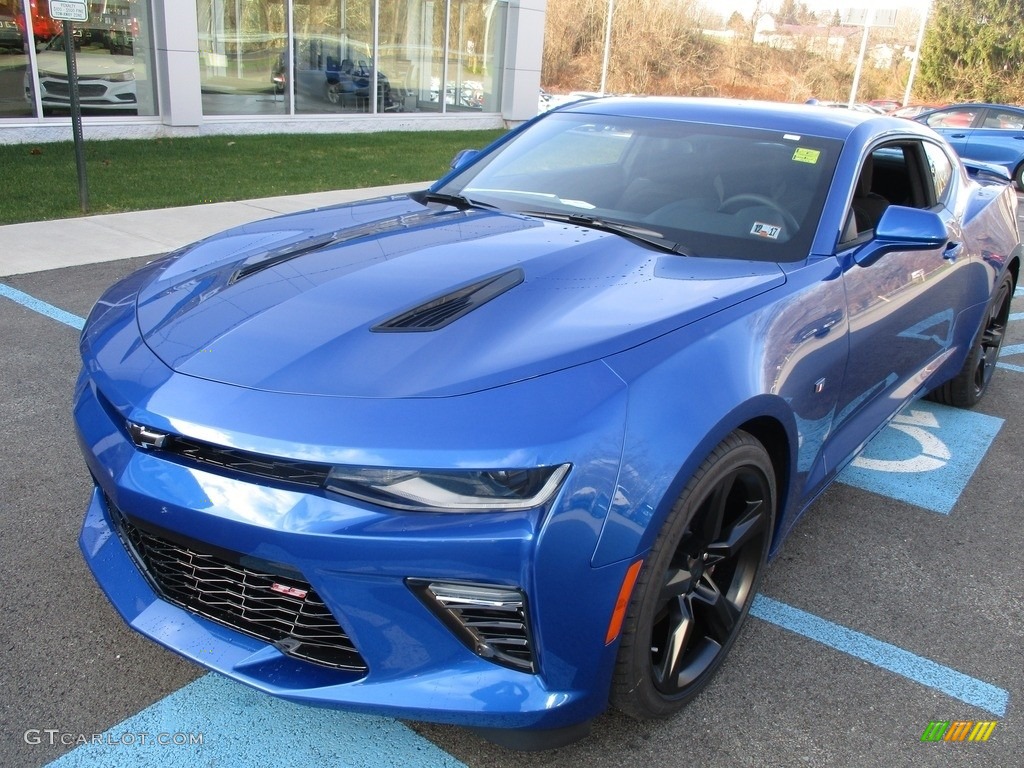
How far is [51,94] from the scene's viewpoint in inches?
476

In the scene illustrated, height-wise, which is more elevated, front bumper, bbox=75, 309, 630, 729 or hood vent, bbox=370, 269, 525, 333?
hood vent, bbox=370, 269, 525, 333

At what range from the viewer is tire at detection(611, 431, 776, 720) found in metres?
1.99

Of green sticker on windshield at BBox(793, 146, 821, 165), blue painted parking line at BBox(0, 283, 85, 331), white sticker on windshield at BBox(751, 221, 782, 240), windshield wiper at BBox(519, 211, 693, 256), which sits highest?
green sticker on windshield at BBox(793, 146, 821, 165)

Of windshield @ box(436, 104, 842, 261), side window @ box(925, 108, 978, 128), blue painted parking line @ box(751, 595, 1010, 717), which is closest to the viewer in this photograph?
blue painted parking line @ box(751, 595, 1010, 717)

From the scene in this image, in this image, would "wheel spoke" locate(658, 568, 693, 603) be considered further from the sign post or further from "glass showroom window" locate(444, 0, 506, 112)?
"glass showroom window" locate(444, 0, 506, 112)

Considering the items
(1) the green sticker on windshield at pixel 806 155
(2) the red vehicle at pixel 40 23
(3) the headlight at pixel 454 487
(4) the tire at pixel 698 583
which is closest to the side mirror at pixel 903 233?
(1) the green sticker on windshield at pixel 806 155

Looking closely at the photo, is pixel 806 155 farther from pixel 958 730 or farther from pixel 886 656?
pixel 958 730

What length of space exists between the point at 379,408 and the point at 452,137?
16.1 meters

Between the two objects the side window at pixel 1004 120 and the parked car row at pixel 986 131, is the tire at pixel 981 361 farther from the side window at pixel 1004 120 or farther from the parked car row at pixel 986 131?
the side window at pixel 1004 120

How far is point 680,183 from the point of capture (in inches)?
127

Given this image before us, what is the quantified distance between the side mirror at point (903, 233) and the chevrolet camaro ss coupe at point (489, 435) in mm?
10

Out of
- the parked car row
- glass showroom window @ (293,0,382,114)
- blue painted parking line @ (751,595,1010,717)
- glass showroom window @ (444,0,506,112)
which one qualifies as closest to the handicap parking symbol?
blue painted parking line @ (751,595,1010,717)

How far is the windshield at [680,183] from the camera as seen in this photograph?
2977mm

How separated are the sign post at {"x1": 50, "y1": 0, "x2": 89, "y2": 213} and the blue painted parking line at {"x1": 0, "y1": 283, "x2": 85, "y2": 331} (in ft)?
7.84
